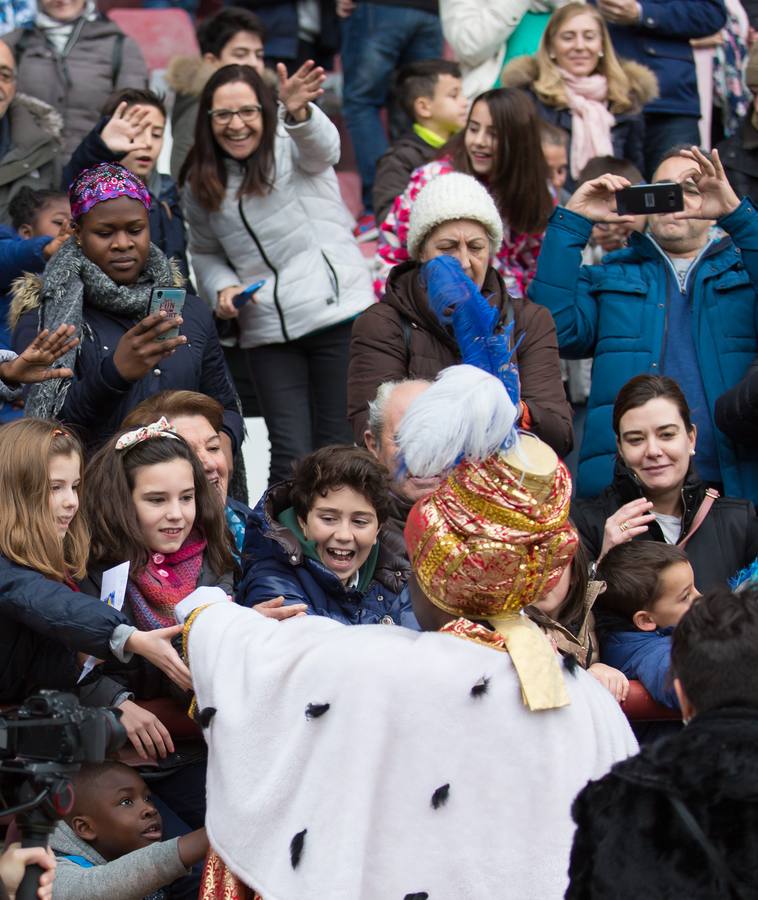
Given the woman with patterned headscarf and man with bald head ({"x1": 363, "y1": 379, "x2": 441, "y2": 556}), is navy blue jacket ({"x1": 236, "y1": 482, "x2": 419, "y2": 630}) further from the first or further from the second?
the woman with patterned headscarf

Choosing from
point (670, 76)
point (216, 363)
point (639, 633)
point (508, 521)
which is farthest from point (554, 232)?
point (508, 521)

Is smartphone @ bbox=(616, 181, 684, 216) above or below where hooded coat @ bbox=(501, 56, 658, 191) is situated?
below

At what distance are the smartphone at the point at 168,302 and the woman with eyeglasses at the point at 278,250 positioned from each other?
50.2 inches

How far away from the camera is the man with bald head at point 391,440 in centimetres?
480

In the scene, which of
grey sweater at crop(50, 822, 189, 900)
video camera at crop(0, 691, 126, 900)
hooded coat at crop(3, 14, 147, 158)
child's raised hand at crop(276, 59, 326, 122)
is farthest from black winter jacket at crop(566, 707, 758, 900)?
hooded coat at crop(3, 14, 147, 158)

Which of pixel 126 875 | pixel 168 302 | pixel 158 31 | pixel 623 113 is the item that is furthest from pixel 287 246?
pixel 158 31

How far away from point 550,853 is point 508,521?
25.4 inches

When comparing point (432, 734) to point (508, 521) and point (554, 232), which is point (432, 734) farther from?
point (554, 232)

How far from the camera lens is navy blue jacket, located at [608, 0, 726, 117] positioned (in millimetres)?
8258

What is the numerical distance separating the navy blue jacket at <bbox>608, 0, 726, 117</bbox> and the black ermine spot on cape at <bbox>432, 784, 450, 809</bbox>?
5.91m

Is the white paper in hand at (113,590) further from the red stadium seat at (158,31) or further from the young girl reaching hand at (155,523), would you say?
the red stadium seat at (158,31)

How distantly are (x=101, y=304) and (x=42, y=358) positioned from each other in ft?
2.36

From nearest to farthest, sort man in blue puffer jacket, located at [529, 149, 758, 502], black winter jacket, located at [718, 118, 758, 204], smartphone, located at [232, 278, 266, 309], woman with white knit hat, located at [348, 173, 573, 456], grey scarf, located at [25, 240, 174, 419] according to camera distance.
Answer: grey scarf, located at [25, 240, 174, 419], woman with white knit hat, located at [348, 173, 573, 456], man in blue puffer jacket, located at [529, 149, 758, 502], smartphone, located at [232, 278, 266, 309], black winter jacket, located at [718, 118, 758, 204]

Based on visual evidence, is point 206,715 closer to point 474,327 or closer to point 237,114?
point 474,327
